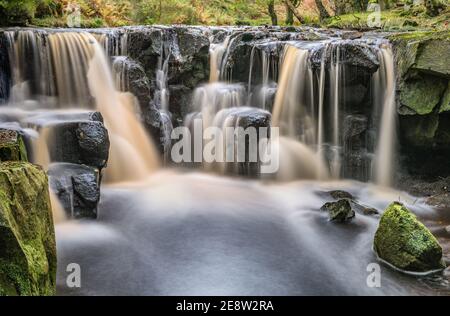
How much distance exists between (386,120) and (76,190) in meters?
6.91

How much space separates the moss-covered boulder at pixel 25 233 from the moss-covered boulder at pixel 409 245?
168 inches

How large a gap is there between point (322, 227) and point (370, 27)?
9627 mm

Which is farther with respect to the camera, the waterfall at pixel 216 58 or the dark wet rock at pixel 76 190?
the waterfall at pixel 216 58

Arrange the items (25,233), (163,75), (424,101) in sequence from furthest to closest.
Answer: (163,75) → (424,101) → (25,233)

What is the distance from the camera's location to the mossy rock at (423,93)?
29.7ft

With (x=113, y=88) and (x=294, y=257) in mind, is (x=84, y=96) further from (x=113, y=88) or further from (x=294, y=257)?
(x=294, y=257)

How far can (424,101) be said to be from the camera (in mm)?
9180

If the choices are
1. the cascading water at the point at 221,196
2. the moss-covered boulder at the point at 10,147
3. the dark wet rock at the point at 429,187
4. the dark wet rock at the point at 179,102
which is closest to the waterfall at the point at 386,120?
the cascading water at the point at 221,196

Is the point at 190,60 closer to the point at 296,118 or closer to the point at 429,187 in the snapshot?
the point at 296,118

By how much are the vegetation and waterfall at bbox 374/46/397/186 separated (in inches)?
135

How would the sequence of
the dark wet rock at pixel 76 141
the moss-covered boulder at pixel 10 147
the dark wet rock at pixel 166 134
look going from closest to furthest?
the moss-covered boulder at pixel 10 147 → the dark wet rock at pixel 76 141 → the dark wet rock at pixel 166 134

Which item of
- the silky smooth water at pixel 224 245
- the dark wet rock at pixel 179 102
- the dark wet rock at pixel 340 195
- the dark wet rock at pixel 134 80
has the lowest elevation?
the silky smooth water at pixel 224 245

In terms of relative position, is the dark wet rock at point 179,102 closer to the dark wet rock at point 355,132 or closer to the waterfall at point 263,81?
the waterfall at point 263,81

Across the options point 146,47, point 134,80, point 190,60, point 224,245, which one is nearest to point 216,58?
point 190,60
